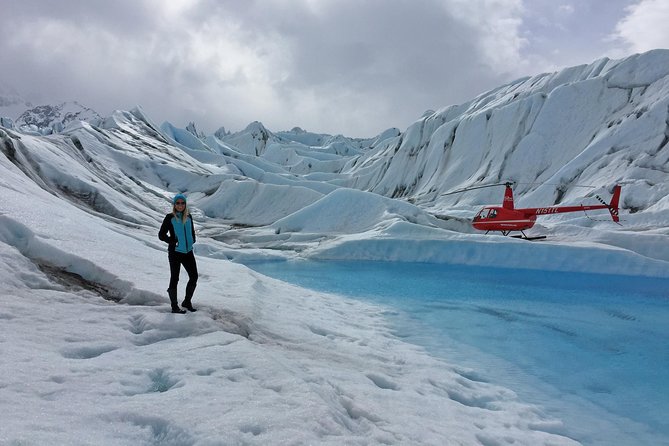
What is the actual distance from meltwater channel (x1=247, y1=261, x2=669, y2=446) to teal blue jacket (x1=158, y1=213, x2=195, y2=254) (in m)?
5.54

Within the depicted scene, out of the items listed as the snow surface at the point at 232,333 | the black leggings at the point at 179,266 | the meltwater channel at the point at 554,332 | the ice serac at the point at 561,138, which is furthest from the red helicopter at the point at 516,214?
the black leggings at the point at 179,266

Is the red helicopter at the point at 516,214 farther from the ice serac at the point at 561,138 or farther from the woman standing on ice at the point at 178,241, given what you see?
the woman standing on ice at the point at 178,241

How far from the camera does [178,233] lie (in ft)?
21.4

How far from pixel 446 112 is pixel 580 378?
56.8m

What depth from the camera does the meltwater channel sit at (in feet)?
23.2

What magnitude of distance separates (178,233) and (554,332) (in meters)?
10.0

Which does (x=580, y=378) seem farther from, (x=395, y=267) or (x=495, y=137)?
(x=495, y=137)

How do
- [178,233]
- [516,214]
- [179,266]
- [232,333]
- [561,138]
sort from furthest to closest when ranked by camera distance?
[561,138]
[516,214]
[179,266]
[178,233]
[232,333]

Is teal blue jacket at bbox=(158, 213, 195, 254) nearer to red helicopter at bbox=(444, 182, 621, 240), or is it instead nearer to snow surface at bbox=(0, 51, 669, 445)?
snow surface at bbox=(0, 51, 669, 445)

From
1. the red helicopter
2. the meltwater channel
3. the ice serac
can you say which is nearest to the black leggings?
the meltwater channel

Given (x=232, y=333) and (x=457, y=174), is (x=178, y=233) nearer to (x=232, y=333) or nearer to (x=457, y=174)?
(x=232, y=333)

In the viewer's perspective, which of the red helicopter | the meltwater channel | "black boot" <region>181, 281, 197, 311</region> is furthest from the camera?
the red helicopter

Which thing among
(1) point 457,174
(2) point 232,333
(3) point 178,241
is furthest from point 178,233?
(1) point 457,174

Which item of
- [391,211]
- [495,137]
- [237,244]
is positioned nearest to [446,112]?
[495,137]
